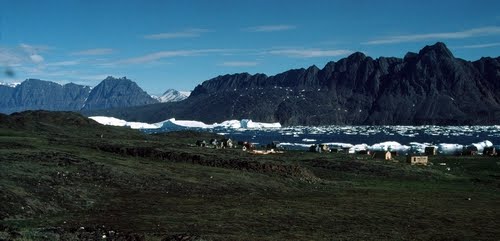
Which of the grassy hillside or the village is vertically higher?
the village

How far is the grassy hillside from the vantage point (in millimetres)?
28125

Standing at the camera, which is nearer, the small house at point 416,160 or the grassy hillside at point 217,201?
the grassy hillside at point 217,201

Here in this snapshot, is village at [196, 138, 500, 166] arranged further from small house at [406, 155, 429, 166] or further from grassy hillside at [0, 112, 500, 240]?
grassy hillside at [0, 112, 500, 240]

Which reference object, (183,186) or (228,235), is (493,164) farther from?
(228,235)

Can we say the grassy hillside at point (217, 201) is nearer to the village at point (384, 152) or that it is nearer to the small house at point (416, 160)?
the small house at point (416, 160)

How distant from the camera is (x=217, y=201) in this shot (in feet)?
129

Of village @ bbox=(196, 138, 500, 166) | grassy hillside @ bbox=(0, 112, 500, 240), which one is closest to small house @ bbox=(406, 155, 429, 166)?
village @ bbox=(196, 138, 500, 166)

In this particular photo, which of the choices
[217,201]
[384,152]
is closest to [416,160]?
[384,152]

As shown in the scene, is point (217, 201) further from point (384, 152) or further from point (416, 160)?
point (384, 152)

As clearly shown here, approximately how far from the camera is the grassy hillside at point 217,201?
92.3 ft

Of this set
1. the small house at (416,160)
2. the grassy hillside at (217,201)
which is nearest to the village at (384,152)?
the small house at (416,160)

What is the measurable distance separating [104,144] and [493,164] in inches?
2288

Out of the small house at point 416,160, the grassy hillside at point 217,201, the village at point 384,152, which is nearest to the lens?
the grassy hillside at point 217,201

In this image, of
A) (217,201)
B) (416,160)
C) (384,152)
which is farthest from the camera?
(384,152)
